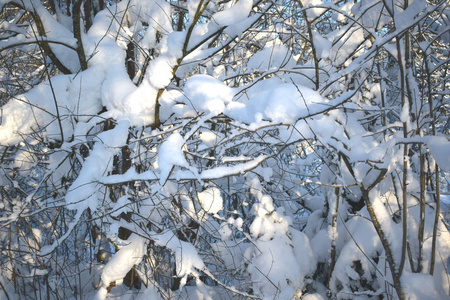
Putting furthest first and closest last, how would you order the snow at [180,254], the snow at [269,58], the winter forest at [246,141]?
the snow at [269,58]
the snow at [180,254]
the winter forest at [246,141]

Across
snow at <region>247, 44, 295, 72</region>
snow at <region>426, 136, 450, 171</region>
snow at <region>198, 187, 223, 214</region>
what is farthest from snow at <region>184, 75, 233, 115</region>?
snow at <region>426, 136, 450, 171</region>

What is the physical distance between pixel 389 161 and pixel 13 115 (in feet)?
8.24

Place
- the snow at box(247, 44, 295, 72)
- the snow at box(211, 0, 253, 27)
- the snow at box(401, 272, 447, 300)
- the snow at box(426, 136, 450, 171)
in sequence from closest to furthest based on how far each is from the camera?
the snow at box(426, 136, 450, 171) → the snow at box(401, 272, 447, 300) → the snow at box(211, 0, 253, 27) → the snow at box(247, 44, 295, 72)

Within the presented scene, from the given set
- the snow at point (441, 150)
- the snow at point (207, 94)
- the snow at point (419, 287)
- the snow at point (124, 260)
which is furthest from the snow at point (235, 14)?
the snow at point (419, 287)

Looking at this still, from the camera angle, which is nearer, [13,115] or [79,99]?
[13,115]

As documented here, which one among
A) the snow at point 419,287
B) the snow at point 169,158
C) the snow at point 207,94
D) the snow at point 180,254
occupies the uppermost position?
the snow at point 207,94

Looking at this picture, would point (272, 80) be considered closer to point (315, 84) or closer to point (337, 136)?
point (315, 84)

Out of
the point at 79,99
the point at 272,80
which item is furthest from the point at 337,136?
the point at 79,99

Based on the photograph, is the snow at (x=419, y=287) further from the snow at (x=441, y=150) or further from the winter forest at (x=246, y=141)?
the snow at (x=441, y=150)

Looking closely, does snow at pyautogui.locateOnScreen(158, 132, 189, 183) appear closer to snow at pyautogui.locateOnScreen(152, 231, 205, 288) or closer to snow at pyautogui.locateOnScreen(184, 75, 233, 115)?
snow at pyautogui.locateOnScreen(184, 75, 233, 115)

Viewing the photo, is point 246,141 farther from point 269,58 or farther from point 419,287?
point 419,287

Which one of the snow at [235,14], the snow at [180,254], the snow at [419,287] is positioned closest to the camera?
the snow at [419,287]

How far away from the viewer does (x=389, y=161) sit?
1545 mm

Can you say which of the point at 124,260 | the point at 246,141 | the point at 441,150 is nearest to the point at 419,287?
the point at 441,150
